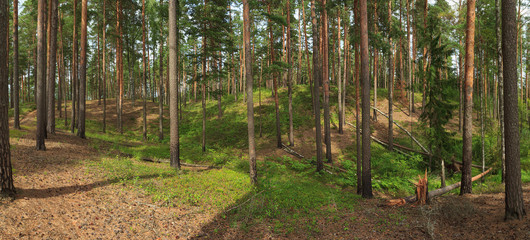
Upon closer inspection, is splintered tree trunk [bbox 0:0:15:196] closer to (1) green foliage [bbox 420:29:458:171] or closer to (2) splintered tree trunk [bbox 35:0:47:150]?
(2) splintered tree trunk [bbox 35:0:47:150]

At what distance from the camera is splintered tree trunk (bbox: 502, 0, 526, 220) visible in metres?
6.26

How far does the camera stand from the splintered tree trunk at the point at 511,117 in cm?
626

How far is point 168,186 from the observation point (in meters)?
8.85

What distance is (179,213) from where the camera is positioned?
23.9 feet

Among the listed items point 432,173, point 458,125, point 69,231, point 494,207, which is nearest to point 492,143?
point 432,173

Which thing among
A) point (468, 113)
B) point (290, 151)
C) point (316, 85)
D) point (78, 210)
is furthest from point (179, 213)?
point (290, 151)

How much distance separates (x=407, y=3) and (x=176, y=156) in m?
25.5

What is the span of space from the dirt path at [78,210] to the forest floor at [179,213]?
0.8 inches

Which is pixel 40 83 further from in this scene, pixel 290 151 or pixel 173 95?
pixel 290 151

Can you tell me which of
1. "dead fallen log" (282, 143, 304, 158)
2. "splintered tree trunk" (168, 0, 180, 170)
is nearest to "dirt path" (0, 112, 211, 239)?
"splintered tree trunk" (168, 0, 180, 170)

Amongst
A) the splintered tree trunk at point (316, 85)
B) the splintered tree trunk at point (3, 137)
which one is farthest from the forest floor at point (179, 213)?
the splintered tree trunk at point (316, 85)

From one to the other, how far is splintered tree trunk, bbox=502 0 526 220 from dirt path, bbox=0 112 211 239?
28.3 ft

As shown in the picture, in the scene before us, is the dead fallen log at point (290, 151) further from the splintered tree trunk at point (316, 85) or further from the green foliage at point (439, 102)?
the green foliage at point (439, 102)

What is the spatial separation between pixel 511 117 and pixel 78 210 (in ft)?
38.3
